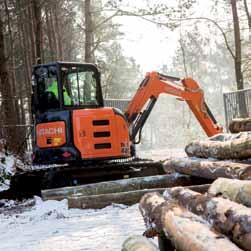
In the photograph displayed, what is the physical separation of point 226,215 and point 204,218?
39 centimetres

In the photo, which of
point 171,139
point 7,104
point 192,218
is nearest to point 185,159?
point 192,218

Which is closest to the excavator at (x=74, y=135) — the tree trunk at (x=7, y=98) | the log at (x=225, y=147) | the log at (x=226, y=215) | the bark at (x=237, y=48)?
the log at (x=225, y=147)

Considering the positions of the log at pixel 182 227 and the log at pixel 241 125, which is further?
the log at pixel 241 125

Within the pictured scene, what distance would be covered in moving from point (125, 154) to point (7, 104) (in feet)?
24.7

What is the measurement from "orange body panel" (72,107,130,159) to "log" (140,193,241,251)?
231 inches

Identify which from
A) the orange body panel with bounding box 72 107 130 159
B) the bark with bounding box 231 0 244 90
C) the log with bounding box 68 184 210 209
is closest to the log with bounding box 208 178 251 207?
the log with bounding box 68 184 210 209

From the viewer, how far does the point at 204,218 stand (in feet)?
14.3

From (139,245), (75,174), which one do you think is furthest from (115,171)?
(139,245)

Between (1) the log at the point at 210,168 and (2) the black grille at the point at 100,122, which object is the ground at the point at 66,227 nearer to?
(1) the log at the point at 210,168

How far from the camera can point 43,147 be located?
1165 centimetres

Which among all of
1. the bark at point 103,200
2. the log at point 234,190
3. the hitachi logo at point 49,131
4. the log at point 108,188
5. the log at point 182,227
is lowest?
the bark at point 103,200

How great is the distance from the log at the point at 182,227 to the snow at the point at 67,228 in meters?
0.92

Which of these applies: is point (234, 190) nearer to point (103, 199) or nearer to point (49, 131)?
point (103, 199)

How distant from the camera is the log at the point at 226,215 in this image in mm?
3693
